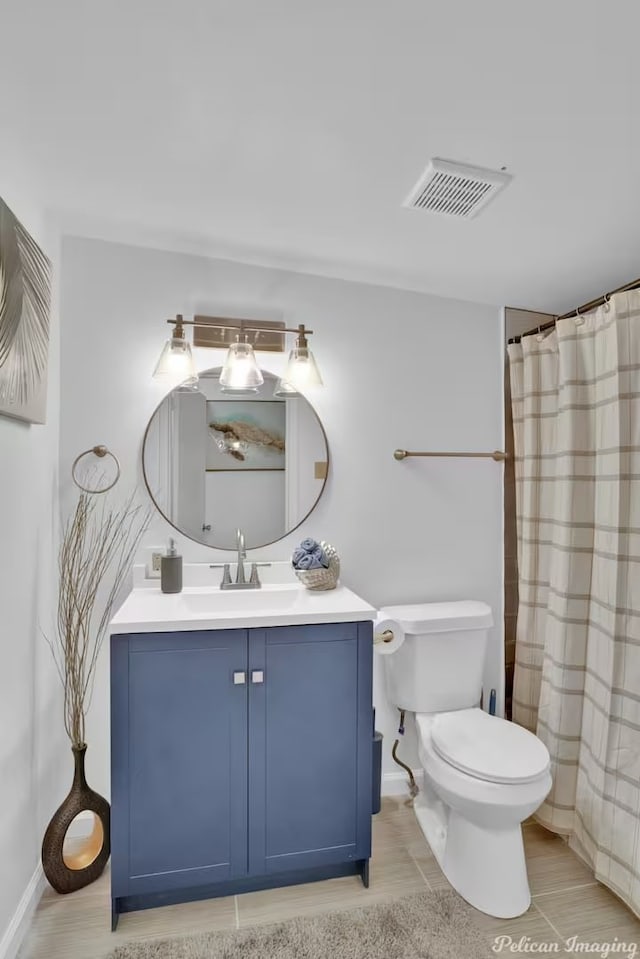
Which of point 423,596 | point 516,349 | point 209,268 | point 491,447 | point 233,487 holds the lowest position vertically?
point 423,596

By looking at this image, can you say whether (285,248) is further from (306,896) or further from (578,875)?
(578,875)

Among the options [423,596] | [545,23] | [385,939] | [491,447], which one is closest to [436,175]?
[545,23]

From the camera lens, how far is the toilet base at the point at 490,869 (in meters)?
1.64

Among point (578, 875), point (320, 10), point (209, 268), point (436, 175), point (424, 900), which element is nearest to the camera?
point (320, 10)

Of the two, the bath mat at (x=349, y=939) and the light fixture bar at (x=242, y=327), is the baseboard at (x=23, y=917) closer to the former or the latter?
the bath mat at (x=349, y=939)

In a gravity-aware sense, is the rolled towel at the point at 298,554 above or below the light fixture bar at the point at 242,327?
below

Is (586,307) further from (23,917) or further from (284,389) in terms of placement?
(23,917)

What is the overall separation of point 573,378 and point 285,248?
1.23 m

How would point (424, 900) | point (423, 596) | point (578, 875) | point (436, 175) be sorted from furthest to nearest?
point (423, 596) → point (578, 875) → point (424, 900) → point (436, 175)

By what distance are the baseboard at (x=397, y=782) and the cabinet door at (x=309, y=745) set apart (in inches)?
21.2

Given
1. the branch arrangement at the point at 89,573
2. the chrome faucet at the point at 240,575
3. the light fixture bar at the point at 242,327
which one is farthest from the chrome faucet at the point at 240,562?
the light fixture bar at the point at 242,327

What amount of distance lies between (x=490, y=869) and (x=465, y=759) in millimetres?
345

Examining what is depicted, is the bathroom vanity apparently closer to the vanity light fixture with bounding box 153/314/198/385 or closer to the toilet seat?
the toilet seat

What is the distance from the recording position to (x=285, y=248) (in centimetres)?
201
